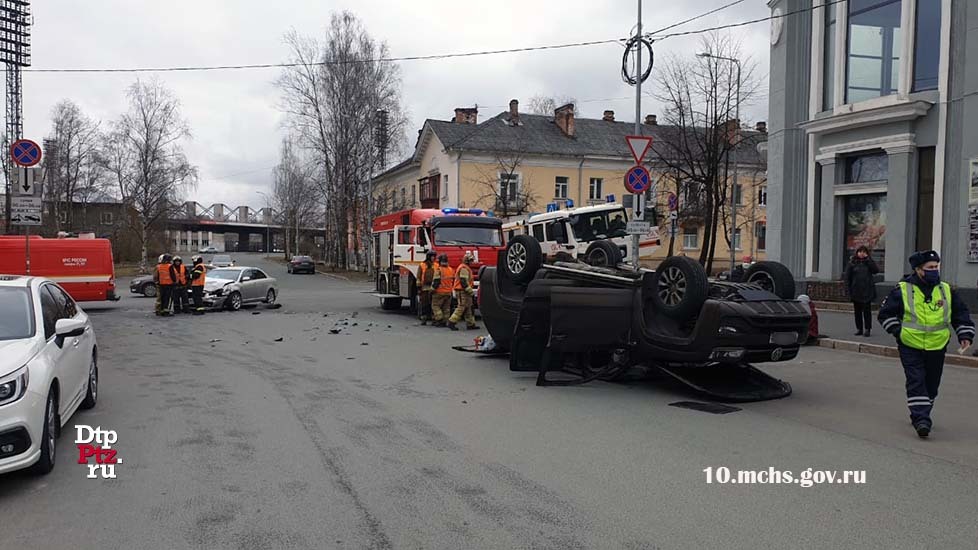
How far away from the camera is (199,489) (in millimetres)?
5160

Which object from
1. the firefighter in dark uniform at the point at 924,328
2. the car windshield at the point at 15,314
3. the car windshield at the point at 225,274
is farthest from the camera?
the car windshield at the point at 225,274

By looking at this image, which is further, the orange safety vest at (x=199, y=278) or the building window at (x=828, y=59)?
the orange safety vest at (x=199, y=278)

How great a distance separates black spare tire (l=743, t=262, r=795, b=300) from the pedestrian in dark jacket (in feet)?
19.6

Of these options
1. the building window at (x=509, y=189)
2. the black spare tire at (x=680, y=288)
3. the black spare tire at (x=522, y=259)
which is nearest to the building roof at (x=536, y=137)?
the building window at (x=509, y=189)

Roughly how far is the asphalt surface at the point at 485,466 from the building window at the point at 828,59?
11.6 metres

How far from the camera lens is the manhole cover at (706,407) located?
7.80 metres

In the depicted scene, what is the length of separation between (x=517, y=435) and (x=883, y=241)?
15.5m

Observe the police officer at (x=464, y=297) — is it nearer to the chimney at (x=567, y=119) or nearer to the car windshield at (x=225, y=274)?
the car windshield at (x=225, y=274)

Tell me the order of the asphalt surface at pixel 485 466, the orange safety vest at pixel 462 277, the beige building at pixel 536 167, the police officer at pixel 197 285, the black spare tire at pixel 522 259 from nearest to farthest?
the asphalt surface at pixel 485 466, the black spare tire at pixel 522 259, the orange safety vest at pixel 462 277, the police officer at pixel 197 285, the beige building at pixel 536 167

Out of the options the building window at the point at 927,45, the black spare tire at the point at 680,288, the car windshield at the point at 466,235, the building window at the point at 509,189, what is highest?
the building window at the point at 927,45

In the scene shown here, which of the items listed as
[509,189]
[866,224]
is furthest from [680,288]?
[509,189]

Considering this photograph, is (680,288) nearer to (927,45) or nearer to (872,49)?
(927,45)

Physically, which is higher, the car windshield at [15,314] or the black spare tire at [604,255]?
the black spare tire at [604,255]

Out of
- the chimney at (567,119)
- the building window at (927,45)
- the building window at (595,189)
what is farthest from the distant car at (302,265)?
the building window at (927,45)
